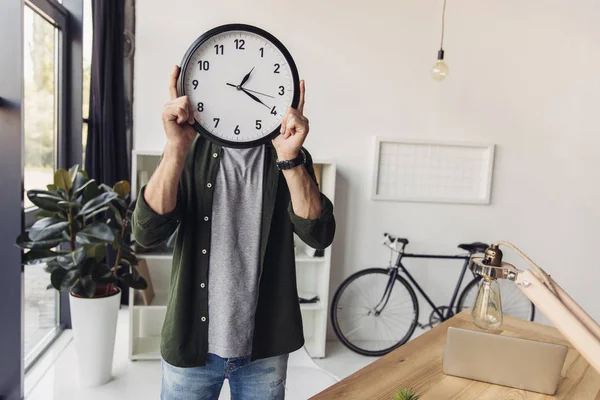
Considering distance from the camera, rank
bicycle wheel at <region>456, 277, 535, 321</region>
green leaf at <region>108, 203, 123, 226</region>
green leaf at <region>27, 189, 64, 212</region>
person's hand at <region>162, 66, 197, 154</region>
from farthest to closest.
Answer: bicycle wheel at <region>456, 277, 535, 321</region>
green leaf at <region>108, 203, 123, 226</region>
green leaf at <region>27, 189, 64, 212</region>
person's hand at <region>162, 66, 197, 154</region>

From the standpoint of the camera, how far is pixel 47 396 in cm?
233

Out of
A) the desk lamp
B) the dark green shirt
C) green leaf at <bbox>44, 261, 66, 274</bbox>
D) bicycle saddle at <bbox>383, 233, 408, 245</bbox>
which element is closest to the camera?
the desk lamp

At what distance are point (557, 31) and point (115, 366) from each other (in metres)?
3.83

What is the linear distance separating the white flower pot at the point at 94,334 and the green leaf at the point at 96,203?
0.52 metres

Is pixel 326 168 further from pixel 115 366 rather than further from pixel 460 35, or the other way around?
pixel 115 366

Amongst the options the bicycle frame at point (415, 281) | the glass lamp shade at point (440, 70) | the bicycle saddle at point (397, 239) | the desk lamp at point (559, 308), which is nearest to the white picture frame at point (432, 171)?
the bicycle saddle at point (397, 239)

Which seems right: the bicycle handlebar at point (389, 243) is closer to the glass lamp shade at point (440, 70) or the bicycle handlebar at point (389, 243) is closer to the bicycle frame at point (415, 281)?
the bicycle frame at point (415, 281)

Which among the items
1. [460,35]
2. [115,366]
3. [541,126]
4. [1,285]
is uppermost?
[460,35]

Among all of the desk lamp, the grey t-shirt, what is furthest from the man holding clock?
the desk lamp

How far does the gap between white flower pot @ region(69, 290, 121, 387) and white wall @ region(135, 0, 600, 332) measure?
107cm

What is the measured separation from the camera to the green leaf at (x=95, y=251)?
2324 mm

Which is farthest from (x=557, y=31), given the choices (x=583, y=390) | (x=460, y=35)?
(x=583, y=390)

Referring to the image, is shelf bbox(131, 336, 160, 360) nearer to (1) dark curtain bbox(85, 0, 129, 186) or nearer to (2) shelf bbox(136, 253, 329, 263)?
(2) shelf bbox(136, 253, 329, 263)

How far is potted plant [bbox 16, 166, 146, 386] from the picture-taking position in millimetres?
2146
